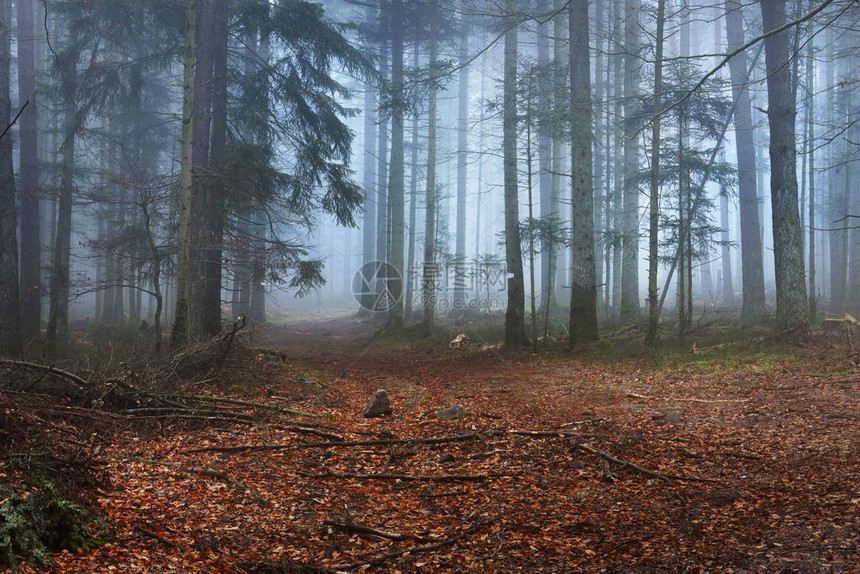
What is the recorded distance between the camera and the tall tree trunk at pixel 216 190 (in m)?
12.6

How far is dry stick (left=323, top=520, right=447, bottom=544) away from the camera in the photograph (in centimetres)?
422

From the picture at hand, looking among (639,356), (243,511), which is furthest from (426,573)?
(639,356)

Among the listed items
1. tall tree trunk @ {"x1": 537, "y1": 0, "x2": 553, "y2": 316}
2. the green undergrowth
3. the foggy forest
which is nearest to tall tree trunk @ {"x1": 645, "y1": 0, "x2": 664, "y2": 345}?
the foggy forest

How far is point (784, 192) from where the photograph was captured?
12.2 metres

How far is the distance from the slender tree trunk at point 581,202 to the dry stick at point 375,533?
10019 mm

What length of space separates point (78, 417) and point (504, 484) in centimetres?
452

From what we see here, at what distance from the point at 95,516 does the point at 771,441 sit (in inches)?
250

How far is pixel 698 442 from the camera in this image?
6.27 metres

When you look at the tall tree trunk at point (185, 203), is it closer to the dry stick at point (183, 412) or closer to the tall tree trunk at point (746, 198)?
the dry stick at point (183, 412)

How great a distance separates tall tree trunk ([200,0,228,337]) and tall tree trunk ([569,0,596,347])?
8095mm

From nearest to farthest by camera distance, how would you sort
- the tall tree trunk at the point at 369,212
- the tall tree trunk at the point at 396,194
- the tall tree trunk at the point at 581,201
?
1. the tall tree trunk at the point at 581,201
2. the tall tree trunk at the point at 396,194
3. the tall tree trunk at the point at 369,212

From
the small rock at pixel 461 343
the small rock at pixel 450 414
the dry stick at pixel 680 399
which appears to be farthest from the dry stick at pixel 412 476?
the small rock at pixel 461 343

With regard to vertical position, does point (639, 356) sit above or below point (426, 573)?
above

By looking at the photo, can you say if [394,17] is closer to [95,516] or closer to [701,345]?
[701,345]
